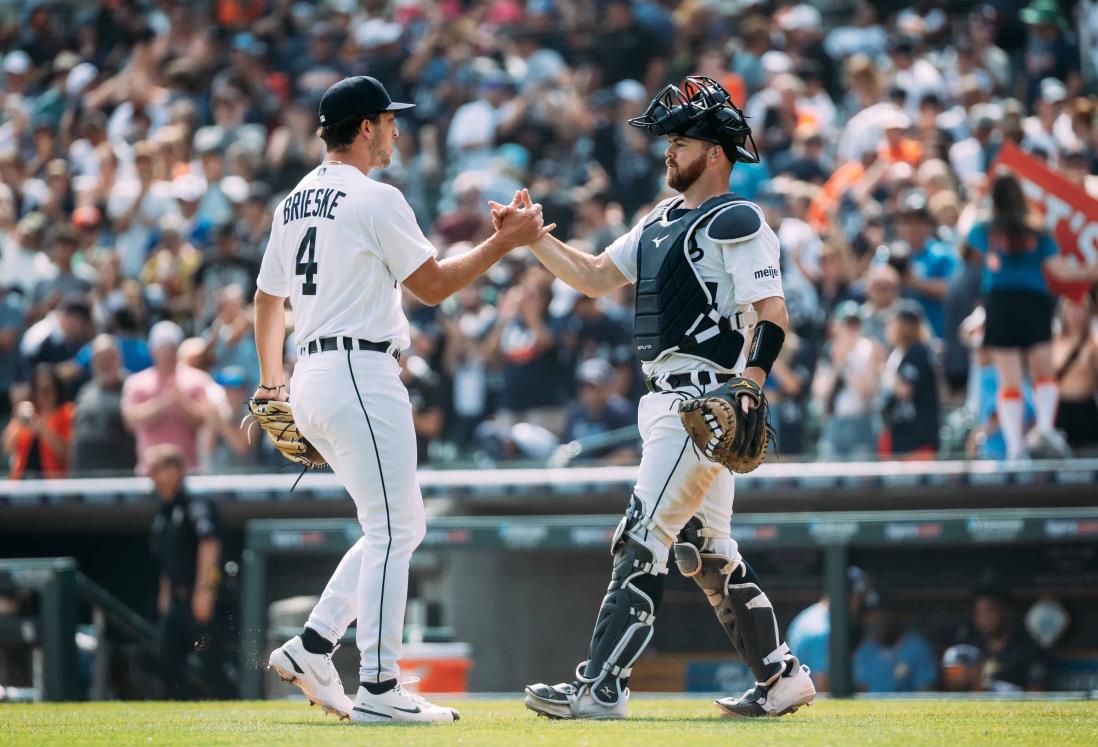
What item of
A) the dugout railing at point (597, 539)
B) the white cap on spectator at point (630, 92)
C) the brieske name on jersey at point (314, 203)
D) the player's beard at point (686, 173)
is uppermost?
the white cap on spectator at point (630, 92)

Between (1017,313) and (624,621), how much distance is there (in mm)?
4419

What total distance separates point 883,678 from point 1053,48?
609 centimetres

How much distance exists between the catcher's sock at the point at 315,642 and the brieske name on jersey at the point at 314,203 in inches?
53.6

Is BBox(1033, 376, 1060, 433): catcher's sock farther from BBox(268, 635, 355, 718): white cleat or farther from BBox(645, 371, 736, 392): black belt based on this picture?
BBox(268, 635, 355, 718): white cleat

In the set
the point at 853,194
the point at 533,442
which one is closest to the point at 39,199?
the point at 533,442

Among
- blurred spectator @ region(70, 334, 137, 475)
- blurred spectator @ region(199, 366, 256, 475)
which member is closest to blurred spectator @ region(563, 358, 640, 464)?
blurred spectator @ region(199, 366, 256, 475)

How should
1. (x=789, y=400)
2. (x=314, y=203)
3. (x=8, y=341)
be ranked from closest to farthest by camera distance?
(x=314, y=203)
(x=789, y=400)
(x=8, y=341)

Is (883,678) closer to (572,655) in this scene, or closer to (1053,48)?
(572,655)

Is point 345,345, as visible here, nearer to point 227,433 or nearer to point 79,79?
point 227,433

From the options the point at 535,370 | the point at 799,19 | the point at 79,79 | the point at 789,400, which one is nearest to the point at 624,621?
the point at 789,400

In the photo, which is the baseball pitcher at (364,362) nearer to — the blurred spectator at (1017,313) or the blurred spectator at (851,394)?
the blurred spectator at (1017,313)

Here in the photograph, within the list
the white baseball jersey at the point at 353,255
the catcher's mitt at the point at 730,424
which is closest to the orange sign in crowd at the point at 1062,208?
the catcher's mitt at the point at 730,424

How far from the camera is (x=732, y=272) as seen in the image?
17.4 ft

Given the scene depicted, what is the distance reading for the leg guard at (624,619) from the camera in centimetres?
537
